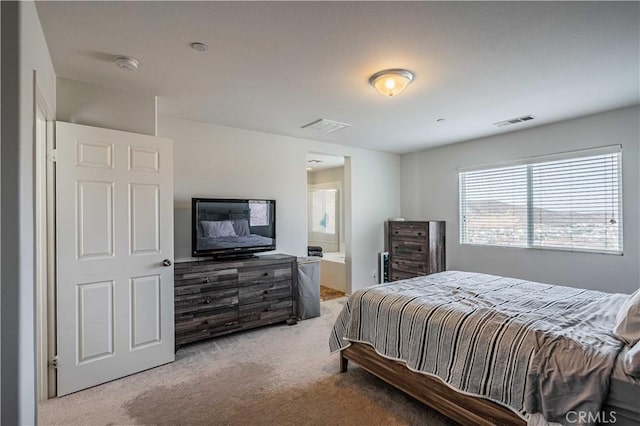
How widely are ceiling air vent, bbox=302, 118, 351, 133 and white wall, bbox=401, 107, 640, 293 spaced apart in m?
2.05

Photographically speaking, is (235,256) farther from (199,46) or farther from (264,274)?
(199,46)

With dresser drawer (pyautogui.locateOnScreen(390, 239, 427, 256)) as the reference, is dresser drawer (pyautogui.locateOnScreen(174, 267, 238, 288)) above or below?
below

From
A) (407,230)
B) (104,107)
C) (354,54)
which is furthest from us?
(407,230)

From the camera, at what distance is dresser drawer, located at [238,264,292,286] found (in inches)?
139

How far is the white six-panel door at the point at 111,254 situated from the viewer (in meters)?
2.39

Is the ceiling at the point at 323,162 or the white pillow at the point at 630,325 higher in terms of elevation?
the ceiling at the point at 323,162

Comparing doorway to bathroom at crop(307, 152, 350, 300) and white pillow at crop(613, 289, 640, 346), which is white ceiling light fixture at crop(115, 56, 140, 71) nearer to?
white pillow at crop(613, 289, 640, 346)

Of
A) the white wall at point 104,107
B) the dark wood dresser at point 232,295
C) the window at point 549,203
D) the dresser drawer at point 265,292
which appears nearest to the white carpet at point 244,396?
the dark wood dresser at point 232,295

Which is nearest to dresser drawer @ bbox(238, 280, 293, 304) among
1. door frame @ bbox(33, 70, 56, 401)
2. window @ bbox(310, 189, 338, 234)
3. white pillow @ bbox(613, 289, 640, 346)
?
door frame @ bbox(33, 70, 56, 401)

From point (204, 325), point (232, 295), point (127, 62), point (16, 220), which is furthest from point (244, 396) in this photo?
point (127, 62)

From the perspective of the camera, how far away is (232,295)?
3.43 m

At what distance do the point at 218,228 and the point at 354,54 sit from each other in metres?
2.33

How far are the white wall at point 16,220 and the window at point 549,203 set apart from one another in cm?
482

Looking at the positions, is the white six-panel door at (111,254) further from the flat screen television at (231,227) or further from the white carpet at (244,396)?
the flat screen television at (231,227)
